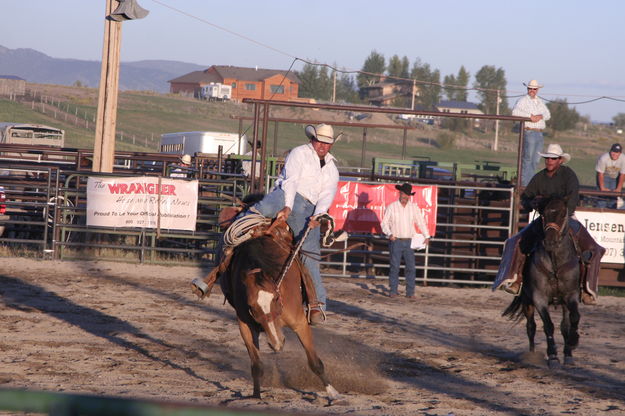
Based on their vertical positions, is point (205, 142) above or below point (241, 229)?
above

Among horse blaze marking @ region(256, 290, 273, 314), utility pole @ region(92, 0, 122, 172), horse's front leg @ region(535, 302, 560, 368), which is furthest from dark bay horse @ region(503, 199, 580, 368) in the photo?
utility pole @ region(92, 0, 122, 172)

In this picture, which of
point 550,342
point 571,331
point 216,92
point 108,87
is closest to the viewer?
point 550,342

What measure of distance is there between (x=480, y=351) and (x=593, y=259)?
62.2 inches

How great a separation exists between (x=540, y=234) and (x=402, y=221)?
15.7 ft

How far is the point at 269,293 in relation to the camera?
6328mm

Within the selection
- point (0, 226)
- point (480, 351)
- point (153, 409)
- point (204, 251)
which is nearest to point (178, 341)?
point (480, 351)

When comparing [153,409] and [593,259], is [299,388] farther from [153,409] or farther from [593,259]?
[153,409]

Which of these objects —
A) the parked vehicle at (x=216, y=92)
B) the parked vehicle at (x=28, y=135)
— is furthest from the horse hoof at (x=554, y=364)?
the parked vehicle at (x=216, y=92)

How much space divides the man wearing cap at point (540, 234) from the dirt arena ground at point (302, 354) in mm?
801

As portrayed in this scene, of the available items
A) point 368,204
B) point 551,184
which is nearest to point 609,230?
point 368,204

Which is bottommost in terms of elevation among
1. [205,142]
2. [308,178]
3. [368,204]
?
[368,204]

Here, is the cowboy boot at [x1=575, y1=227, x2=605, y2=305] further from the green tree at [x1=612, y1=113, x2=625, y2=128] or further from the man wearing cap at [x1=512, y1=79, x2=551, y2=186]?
the green tree at [x1=612, y1=113, x2=625, y2=128]

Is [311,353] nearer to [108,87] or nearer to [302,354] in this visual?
[302,354]

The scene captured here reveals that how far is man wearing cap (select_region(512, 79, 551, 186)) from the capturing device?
15898mm
